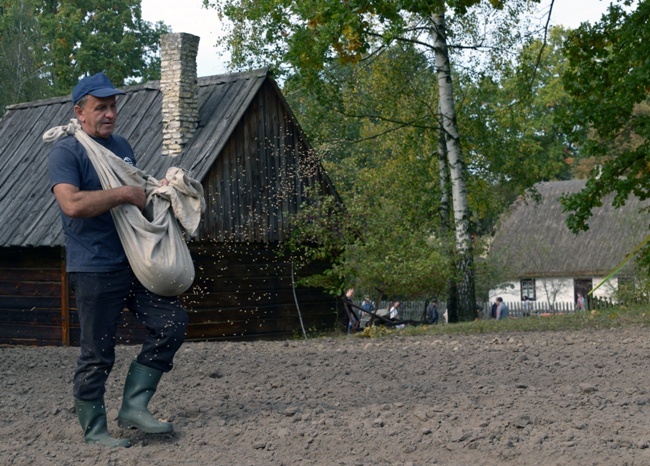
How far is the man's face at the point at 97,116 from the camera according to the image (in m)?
5.66

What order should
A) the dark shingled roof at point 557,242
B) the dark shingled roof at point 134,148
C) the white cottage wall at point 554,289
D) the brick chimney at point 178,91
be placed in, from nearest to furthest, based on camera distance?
the dark shingled roof at point 134,148
the brick chimney at point 178,91
the dark shingled roof at point 557,242
the white cottage wall at point 554,289

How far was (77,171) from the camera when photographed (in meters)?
5.54

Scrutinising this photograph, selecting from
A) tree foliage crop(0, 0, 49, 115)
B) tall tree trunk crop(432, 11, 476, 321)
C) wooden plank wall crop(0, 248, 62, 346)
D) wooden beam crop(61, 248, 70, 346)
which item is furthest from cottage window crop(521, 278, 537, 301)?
wooden beam crop(61, 248, 70, 346)

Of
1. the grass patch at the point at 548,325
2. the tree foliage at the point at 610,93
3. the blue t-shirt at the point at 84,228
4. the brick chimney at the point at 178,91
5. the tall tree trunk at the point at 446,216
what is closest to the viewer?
the blue t-shirt at the point at 84,228

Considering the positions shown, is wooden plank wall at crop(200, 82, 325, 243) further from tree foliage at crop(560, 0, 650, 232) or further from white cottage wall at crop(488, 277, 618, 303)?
white cottage wall at crop(488, 277, 618, 303)

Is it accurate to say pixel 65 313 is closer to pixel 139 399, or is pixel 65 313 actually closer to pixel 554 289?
pixel 139 399

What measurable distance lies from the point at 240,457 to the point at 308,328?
16.0 meters

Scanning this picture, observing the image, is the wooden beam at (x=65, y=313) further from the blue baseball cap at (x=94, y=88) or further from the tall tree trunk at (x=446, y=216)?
the blue baseball cap at (x=94, y=88)

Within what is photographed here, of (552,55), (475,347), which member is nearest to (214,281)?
(475,347)

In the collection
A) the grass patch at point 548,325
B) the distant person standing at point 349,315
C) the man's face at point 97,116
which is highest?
the man's face at point 97,116

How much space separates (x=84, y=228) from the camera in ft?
18.2

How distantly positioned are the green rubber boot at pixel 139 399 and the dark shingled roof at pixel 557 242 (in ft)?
122

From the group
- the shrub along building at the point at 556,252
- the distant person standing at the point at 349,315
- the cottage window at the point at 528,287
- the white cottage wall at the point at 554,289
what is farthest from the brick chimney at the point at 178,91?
the cottage window at the point at 528,287

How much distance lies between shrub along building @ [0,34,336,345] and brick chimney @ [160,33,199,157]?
2cm
